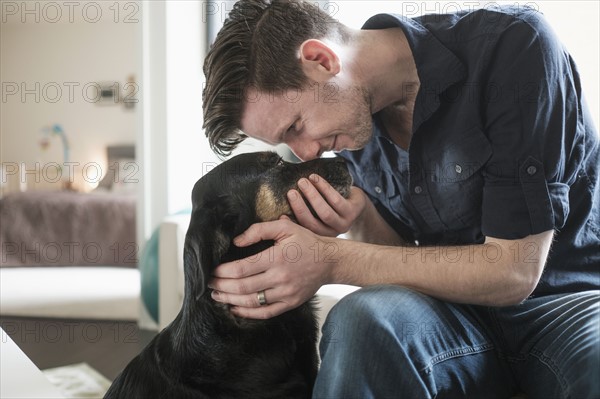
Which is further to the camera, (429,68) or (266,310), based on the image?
(429,68)

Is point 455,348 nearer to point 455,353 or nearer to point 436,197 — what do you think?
point 455,353

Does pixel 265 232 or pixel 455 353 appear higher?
pixel 265 232

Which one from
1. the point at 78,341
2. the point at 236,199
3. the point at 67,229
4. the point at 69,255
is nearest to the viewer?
the point at 236,199

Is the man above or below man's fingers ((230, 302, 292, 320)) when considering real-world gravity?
above

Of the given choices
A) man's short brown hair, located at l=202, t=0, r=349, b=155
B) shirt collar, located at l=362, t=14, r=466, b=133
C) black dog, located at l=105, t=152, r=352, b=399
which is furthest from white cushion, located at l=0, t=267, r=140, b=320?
shirt collar, located at l=362, t=14, r=466, b=133

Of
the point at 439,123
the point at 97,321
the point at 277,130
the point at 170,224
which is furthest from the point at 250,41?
the point at 97,321

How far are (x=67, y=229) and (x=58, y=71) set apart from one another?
3.60 feet

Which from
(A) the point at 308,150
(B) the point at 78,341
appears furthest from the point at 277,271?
(B) the point at 78,341

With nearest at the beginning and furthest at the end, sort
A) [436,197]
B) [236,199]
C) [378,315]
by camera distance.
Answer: [378,315]
[236,199]
[436,197]

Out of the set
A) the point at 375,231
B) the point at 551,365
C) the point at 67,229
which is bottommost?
the point at 67,229

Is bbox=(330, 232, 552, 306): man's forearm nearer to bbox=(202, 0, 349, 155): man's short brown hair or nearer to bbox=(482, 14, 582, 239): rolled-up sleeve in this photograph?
bbox=(482, 14, 582, 239): rolled-up sleeve

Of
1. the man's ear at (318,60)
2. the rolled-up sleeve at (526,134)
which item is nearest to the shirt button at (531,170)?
the rolled-up sleeve at (526,134)

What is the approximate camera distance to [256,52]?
137 centimetres

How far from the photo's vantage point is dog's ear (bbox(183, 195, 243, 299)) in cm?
115
